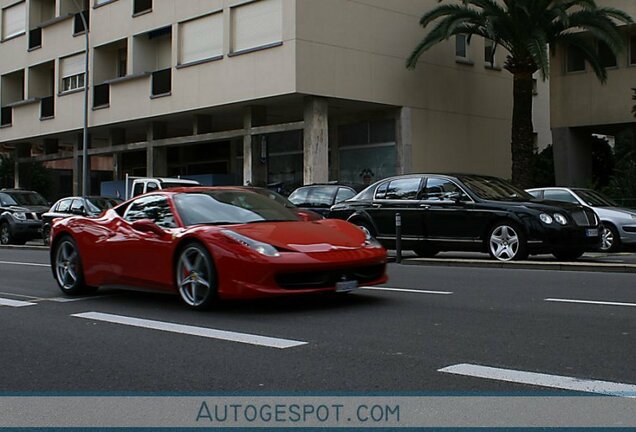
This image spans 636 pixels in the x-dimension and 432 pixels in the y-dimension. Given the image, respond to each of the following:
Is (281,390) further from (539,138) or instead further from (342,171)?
(539,138)

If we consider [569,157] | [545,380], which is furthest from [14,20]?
[545,380]

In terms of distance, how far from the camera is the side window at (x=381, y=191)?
16328 millimetres

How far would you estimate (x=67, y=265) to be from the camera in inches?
423

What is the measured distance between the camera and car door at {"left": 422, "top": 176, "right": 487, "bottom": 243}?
14.7m

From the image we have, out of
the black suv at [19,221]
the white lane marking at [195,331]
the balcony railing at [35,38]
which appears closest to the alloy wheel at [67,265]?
the white lane marking at [195,331]

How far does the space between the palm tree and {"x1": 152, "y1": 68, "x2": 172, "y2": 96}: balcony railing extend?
965cm

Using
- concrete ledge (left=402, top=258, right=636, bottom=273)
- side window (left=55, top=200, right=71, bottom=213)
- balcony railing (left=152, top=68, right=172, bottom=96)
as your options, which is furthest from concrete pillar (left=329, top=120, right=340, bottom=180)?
concrete ledge (left=402, top=258, right=636, bottom=273)

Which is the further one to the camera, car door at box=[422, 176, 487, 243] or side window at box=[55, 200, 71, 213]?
side window at box=[55, 200, 71, 213]

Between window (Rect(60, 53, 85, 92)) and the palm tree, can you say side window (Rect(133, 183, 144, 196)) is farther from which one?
window (Rect(60, 53, 85, 92))

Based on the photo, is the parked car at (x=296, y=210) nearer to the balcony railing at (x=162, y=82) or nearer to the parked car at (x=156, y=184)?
the parked car at (x=156, y=184)

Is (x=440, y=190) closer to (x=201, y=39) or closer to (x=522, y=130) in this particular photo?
(x=522, y=130)

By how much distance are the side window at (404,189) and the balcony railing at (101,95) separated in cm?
2287

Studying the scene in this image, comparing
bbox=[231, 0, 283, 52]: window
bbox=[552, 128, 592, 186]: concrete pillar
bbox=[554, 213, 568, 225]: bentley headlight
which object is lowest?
bbox=[554, 213, 568, 225]: bentley headlight

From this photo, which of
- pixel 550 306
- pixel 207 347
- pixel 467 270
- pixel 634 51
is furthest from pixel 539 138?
pixel 207 347
